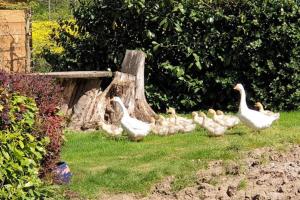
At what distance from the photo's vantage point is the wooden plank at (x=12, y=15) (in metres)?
13.8

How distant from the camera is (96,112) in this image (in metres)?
12.3

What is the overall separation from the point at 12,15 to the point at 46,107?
7.31 metres

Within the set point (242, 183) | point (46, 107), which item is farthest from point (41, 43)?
point (242, 183)

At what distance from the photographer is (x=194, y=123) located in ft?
37.5

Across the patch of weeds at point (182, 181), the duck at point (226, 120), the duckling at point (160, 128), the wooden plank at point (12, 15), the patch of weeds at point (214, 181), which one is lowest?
the duckling at point (160, 128)

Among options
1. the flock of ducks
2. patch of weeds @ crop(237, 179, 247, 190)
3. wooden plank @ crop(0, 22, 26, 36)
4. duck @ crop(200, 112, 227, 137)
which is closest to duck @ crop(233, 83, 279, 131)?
the flock of ducks

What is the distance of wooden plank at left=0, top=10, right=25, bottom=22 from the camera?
13819 mm

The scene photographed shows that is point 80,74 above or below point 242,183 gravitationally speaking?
above

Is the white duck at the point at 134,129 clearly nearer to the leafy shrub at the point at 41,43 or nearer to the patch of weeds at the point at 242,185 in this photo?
the patch of weeds at the point at 242,185

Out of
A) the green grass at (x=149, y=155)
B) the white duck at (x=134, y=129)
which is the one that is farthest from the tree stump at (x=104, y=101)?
the white duck at (x=134, y=129)

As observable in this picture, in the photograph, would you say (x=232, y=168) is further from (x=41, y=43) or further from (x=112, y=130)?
(x=41, y=43)

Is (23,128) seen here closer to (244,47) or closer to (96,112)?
(96,112)

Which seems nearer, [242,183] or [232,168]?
[242,183]

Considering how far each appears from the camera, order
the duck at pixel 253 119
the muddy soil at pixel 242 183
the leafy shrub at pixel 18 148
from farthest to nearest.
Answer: the duck at pixel 253 119 → the muddy soil at pixel 242 183 → the leafy shrub at pixel 18 148
